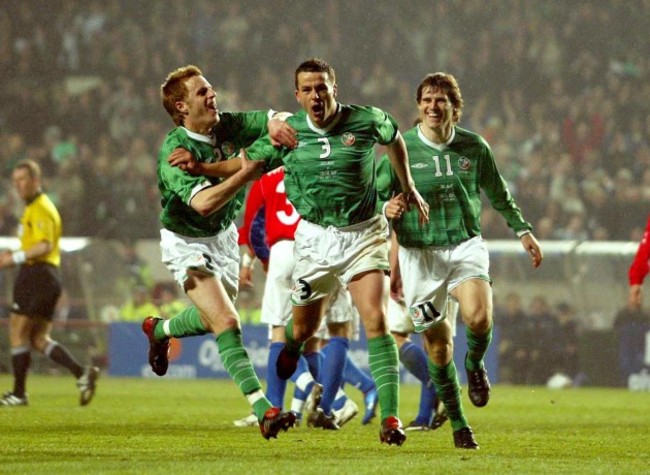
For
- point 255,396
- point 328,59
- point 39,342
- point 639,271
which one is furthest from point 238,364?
point 328,59

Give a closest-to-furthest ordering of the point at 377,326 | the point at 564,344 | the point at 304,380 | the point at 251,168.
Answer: the point at 251,168, the point at 377,326, the point at 304,380, the point at 564,344

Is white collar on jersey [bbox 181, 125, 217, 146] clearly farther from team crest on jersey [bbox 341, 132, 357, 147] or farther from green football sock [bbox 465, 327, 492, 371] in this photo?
green football sock [bbox 465, 327, 492, 371]

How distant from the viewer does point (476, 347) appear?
7.41 m

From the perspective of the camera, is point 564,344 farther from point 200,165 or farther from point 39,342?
point 200,165

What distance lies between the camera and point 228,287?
24.3ft

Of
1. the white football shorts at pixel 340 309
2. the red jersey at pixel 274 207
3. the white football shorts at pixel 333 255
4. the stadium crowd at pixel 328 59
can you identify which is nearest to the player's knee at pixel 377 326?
the white football shorts at pixel 333 255

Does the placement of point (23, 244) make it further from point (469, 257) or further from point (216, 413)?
point (469, 257)

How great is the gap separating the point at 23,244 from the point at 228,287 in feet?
15.3

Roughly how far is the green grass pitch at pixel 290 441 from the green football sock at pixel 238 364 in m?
0.33

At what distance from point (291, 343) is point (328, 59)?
684 inches

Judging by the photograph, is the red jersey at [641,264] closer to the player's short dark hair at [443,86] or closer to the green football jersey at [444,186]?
the green football jersey at [444,186]

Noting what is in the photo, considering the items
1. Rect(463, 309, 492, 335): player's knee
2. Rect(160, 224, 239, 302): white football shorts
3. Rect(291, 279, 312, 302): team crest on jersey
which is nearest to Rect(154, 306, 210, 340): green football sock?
Rect(160, 224, 239, 302): white football shorts

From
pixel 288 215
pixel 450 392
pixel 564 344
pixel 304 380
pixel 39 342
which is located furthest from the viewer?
pixel 564 344

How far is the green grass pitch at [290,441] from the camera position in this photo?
240 inches
